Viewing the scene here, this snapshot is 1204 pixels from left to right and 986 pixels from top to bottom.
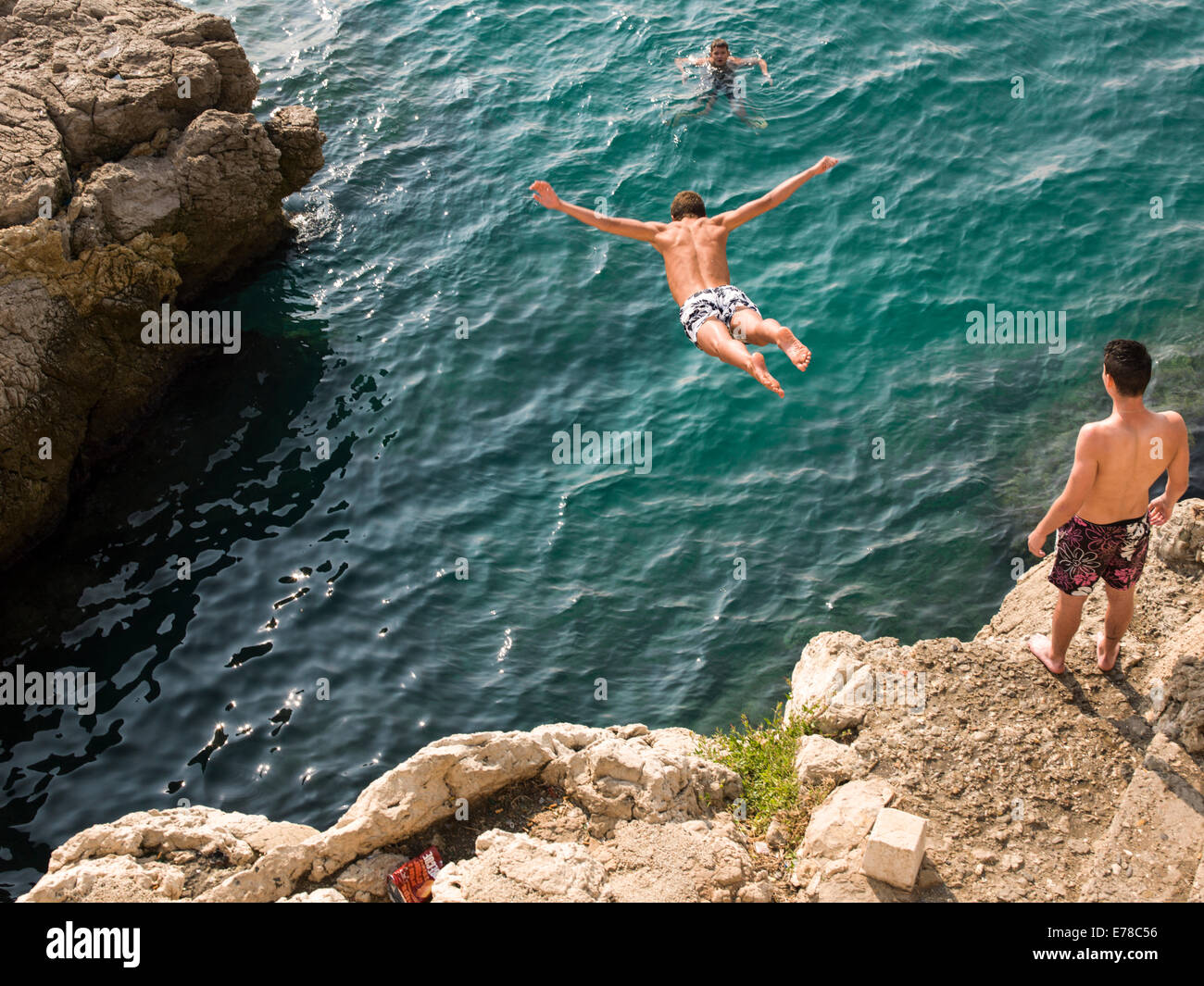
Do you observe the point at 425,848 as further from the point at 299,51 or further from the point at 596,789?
the point at 299,51

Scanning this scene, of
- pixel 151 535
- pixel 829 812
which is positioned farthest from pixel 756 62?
pixel 829 812

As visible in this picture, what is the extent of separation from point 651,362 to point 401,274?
4.84 meters

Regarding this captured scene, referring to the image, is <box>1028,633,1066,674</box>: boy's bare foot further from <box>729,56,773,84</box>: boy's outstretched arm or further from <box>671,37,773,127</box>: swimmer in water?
<box>729,56,773,84</box>: boy's outstretched arm

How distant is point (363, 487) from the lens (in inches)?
522

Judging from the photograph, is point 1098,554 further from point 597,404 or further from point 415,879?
point 597,404

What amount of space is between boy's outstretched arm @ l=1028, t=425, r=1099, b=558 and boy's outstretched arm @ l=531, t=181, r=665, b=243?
4608 mm

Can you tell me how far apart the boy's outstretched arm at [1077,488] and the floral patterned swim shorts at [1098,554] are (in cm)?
33

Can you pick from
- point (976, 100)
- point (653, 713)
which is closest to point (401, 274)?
point (653, 713)

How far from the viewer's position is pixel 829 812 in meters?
7.30

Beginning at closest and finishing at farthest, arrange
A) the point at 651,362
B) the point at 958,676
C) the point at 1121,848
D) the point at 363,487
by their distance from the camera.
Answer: the point at 1121,848
the point at 958,676
the point at 363,487
the point at 651,362

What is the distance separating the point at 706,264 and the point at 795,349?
2758 mm

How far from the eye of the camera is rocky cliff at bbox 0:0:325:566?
495 inches

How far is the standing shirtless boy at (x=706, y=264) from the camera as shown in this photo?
8.95 m

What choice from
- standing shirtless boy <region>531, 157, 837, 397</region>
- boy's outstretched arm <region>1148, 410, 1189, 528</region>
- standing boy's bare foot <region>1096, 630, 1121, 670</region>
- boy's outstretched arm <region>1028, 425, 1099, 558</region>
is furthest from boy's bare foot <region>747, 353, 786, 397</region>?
standing boy's bare foot <region>1096, 630, 1121, 670</region>
